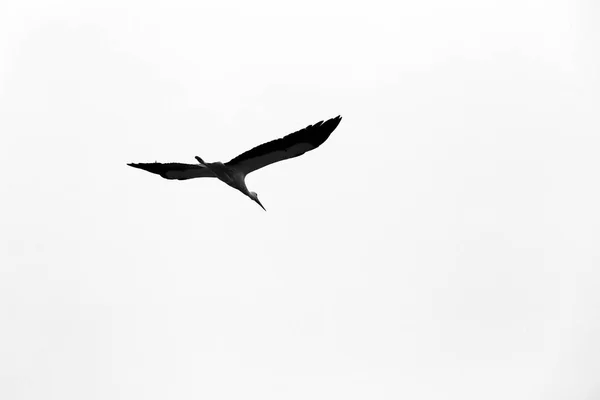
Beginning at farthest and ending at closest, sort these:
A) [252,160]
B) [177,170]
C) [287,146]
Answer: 1. [177,170]
2. [252,160]
3. [287,146]

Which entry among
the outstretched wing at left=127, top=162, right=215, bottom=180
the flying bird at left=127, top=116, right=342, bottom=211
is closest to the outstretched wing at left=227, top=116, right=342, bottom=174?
the flying bird at left=127, top=116, right=342, bottom=211

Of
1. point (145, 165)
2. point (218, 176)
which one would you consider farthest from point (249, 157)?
point (145, 165)

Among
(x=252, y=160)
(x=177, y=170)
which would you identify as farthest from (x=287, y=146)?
(x=177, y=170)

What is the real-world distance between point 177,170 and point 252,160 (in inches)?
136

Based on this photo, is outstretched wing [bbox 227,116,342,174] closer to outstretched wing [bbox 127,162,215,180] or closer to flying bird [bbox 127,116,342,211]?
flying bird [bbox 127,116,342,211]

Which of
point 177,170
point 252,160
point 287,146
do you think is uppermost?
point 177,170

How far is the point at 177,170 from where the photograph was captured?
32.2 metres

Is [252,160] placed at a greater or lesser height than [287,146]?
greater

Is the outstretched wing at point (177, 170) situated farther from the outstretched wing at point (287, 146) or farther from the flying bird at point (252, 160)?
the outstretched wing at point (287, 146)

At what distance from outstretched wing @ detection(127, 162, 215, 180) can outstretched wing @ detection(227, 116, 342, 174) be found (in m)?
1.82

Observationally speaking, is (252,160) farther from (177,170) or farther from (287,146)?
(177,170)

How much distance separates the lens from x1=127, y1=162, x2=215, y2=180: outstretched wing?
31703mm

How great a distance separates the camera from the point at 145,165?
31688 mm

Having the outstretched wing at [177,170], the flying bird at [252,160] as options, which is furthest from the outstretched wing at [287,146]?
the outstretched wing at [177,170]
